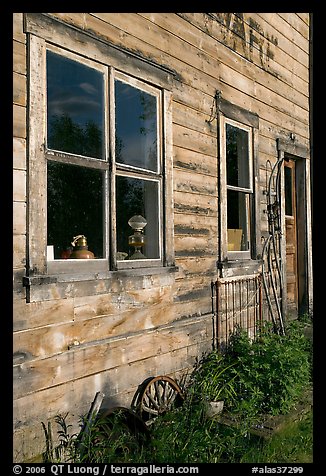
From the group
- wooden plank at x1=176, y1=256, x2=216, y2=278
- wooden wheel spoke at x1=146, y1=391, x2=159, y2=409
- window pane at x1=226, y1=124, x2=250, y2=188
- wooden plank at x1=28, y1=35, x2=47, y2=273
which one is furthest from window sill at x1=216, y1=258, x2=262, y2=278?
wooden plank at x1=28, y1=35, x2=47, y2=273

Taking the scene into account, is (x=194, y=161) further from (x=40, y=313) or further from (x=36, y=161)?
(x=40, y=313)

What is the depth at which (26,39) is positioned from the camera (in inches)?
135

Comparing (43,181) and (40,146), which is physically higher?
(40,146)

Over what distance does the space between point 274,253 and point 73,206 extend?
12.8ft

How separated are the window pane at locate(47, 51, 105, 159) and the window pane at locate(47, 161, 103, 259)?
18 cm

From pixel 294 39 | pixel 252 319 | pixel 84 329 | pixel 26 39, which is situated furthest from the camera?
pixel 294 39

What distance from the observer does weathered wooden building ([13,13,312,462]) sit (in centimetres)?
342

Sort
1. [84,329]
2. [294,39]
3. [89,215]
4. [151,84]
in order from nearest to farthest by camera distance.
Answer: [84,329] → [89,215] → [151,84] → [294,39]

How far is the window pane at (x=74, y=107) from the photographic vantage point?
3.70 m

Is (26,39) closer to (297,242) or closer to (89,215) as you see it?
(89,215)

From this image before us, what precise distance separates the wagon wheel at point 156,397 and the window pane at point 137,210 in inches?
46.5
